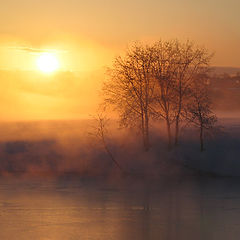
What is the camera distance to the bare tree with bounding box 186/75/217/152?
132 ft

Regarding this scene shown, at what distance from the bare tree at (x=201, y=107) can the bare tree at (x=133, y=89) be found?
10.7 feet

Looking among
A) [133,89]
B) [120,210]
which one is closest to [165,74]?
[133,89]

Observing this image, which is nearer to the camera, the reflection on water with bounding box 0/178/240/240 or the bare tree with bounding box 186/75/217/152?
the reflection on water with bounding box 0/178/240/240

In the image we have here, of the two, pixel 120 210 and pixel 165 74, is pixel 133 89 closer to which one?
pixel 165 74

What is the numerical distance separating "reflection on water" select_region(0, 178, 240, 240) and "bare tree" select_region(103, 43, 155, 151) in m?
9.44

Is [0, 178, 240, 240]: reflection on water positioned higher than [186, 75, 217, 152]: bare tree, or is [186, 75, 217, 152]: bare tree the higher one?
[186, 75, 217, 152]: bare tree

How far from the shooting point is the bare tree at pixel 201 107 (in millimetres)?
40125

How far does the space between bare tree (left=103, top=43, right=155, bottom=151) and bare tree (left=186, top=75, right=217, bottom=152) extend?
3275 mm

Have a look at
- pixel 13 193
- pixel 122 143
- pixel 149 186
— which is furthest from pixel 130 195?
pixel 122 143

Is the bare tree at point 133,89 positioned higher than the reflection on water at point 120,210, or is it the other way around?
the bare tree at point 133,89

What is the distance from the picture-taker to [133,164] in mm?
38000

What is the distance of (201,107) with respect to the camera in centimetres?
4006

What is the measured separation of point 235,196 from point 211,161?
1019 centimetres

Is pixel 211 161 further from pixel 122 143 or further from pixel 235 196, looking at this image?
pixel 235 196
